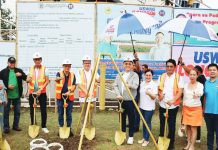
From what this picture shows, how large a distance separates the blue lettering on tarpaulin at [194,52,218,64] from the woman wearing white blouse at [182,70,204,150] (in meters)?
4.92

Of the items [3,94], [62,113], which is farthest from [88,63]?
[3,94]

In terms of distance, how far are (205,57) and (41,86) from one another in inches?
243

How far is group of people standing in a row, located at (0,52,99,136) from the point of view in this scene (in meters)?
8.09

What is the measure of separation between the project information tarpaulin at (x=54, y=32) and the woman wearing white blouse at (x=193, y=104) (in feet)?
16.2

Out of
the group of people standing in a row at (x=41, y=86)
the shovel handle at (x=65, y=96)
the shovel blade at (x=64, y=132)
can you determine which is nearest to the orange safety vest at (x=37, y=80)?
the group of people standing in a row at (x=41, y=86)

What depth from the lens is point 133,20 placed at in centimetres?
779

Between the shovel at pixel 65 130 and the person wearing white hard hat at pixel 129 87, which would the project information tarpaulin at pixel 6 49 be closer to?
the shovel at pixel 65 130

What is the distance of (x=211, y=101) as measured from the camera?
7012mm

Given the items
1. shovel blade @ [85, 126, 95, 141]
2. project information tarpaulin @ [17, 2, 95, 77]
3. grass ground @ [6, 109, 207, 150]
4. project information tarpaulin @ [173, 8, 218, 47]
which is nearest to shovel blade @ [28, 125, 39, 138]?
grass ground @ [6, 109, 207, 150]

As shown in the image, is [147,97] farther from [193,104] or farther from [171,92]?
[193,104]

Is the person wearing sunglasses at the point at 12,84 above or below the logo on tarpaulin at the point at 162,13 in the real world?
below

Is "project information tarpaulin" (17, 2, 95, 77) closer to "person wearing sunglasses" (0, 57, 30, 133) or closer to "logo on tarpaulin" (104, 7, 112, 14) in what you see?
"logo on tarpaulin" (104, 7, 112, 14)

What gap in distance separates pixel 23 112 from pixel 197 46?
6215 mm

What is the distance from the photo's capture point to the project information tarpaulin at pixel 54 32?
1132 cm
